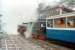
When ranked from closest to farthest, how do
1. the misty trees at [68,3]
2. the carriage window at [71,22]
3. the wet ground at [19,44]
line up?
the wet ground at [19,44], the misty trees at [68,3], the carriage window at [71,22]

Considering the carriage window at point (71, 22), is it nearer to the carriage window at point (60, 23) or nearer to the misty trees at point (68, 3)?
the carriage window at point (60, 23)

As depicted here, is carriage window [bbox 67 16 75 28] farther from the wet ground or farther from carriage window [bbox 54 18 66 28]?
the wet ground

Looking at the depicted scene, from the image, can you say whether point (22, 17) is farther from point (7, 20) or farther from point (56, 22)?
point (56, 22)

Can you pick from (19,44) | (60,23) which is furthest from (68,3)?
(60,23)

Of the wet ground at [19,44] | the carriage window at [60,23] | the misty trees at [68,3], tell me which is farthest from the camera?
the carriage window at [60,23]

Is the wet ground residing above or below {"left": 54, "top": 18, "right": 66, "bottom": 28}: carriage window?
below

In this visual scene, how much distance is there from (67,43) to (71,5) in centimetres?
54

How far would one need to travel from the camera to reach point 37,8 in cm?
125

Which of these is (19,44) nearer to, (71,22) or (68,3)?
(68,3)

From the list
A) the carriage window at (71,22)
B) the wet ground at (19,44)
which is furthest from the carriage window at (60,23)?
the wet ground at (19,44)

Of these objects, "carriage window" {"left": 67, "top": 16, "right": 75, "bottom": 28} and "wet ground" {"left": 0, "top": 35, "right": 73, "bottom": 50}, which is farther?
"carriage window" {"left": 67, "top": 16, "right": 75, "bottom": 28}

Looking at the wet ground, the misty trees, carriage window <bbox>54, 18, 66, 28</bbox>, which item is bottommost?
the wet ground

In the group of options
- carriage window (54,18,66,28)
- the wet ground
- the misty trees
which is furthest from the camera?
carriage window (54,18,66,28)

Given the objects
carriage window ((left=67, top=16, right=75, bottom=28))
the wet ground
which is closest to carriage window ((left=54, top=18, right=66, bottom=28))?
carriage window ((left=67, top=16, right=75, bottom=28))
